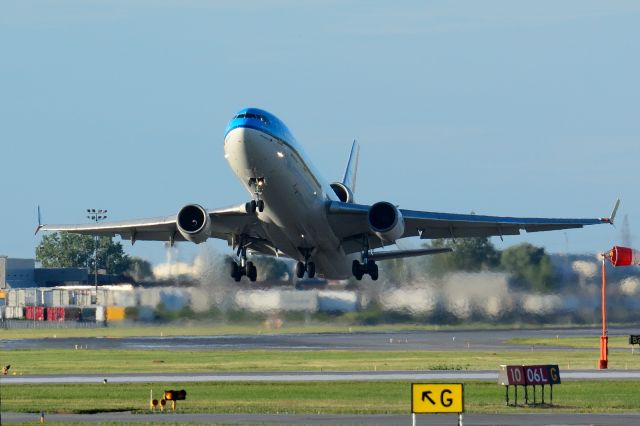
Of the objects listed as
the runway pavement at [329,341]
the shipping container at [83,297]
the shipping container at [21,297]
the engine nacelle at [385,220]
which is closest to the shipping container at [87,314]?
the shipping container at [83,297]

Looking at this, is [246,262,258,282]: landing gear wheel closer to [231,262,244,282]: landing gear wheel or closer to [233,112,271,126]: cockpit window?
[231,262,244,282]: landing gear wheel

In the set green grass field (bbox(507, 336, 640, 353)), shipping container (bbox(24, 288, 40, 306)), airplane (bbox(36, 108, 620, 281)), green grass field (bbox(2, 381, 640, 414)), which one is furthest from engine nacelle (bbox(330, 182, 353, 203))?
shipping container (bbox(24, 288, 40, 306))

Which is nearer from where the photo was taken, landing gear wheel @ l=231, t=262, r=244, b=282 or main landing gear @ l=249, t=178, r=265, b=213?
main landing gear @ l=249, t=178, r=265, b=213

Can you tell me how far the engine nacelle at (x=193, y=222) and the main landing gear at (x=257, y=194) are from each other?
291 cm

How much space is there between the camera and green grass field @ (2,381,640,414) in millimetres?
39469

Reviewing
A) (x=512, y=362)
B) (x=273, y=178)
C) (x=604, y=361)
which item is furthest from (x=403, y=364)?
(x=273, y=178)

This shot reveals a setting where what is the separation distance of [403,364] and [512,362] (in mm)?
5133

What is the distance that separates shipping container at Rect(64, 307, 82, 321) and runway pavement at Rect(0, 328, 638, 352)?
1902cm

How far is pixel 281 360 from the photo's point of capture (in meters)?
62.9

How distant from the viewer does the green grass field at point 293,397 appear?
3947cm

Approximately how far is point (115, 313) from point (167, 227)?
A: 23106 mm

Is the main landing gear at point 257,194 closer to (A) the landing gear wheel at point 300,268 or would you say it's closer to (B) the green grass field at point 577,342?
(A) the landing gear wheel at point 300,268

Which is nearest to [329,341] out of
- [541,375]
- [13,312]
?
[541,375]

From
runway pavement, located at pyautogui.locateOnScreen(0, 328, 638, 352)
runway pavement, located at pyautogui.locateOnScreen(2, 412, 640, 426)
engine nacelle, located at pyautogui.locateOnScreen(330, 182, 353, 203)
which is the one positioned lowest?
runway pavement, located at pyautogui.locateOnScreen(2, 412, 640, 426)
